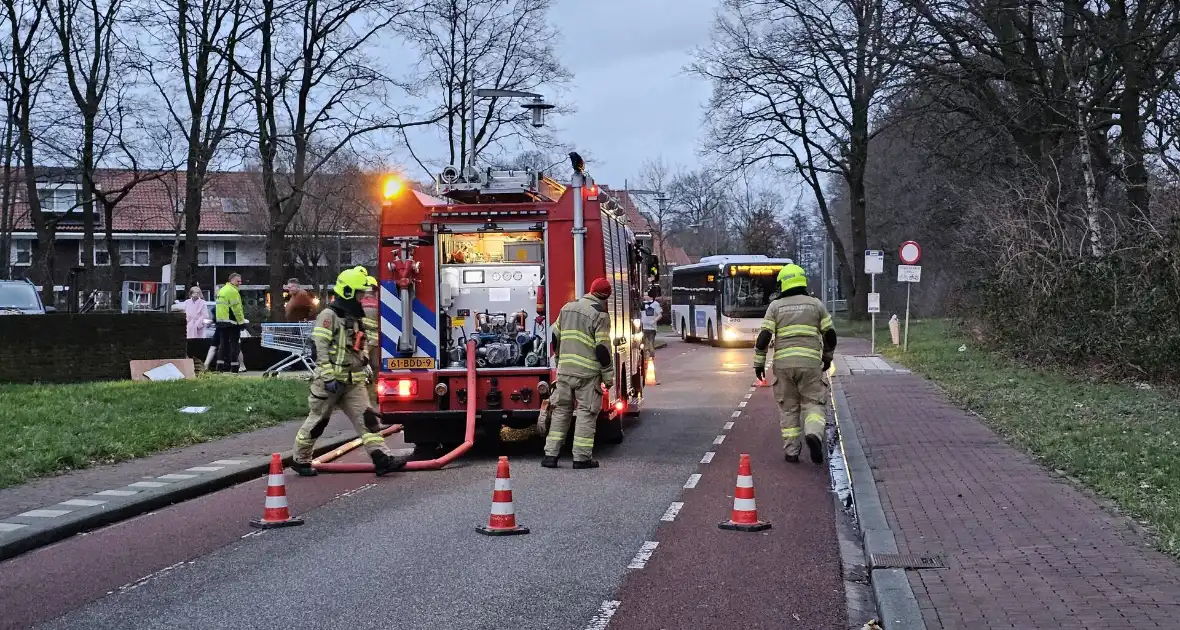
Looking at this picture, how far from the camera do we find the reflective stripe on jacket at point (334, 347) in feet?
35.5

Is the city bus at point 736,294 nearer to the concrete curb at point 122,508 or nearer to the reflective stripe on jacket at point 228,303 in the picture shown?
the reflective stripe on jacket at point 228,303

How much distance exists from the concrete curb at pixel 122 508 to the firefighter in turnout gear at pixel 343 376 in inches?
24.0

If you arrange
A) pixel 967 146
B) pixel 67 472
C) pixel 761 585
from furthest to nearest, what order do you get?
pixel 967 146
pixel 67 472
pixel 761 585

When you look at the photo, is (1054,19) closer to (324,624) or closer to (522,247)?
(522,247)

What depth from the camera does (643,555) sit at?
24.8ft

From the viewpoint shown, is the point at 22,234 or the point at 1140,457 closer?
the point at 1140,457

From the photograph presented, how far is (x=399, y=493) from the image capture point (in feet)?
33.2

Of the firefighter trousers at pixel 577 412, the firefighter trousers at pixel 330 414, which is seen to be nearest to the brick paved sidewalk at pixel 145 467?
the firefighter trousers at pixel 330 414

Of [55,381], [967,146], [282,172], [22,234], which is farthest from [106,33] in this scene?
[22,234]

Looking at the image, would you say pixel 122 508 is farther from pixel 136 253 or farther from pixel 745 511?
pixel 136 253

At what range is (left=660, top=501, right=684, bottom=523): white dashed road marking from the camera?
8.80 m

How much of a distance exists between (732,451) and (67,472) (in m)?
6.59

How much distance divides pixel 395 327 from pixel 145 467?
2.74 metres

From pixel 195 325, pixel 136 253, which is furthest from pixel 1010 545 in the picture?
pixel 136 253
